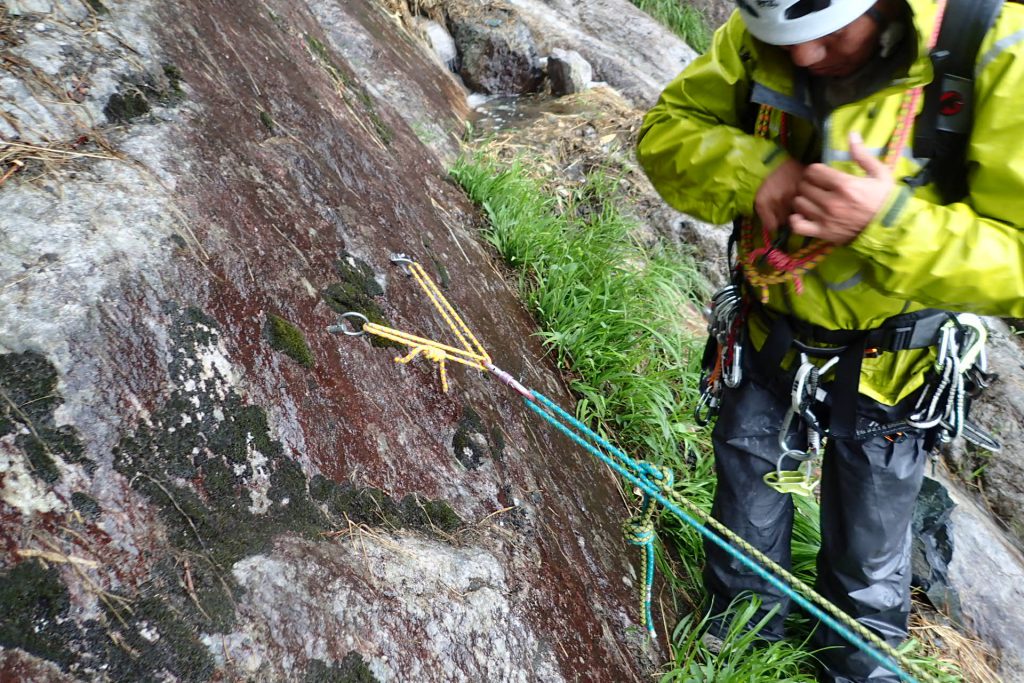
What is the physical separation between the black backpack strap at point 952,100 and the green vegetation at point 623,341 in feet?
5.43

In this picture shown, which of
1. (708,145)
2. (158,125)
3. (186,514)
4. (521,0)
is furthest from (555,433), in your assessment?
(521,0)

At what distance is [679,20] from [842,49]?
30.1 feet

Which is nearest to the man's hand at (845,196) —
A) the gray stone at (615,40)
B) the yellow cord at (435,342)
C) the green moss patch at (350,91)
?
the yellow cord at (435,342)

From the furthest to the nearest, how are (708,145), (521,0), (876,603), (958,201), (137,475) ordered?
(521,0) → (876,603) → (708,145) → (958,201) → (137,475)

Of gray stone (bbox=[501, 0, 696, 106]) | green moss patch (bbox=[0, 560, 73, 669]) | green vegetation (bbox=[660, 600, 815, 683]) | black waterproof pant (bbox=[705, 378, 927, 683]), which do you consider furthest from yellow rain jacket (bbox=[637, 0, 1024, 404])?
gray stone (bbox=[501, 0, 696, 106])

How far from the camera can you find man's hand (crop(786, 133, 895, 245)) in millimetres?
1561

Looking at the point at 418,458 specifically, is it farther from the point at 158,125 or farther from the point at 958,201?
the point at 958,201

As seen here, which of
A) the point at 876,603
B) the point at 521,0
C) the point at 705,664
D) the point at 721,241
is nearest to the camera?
the point at 876,603

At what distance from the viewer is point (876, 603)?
235cm

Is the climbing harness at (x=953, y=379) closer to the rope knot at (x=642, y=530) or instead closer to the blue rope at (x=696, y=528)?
the blue rope at (x=696, y=528)

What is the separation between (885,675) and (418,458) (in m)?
1.92

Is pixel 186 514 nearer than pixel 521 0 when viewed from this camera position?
Yes

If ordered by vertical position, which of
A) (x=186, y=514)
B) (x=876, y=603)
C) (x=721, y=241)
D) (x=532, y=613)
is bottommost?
(x=721, y=241)

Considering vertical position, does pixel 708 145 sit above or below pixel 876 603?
above
